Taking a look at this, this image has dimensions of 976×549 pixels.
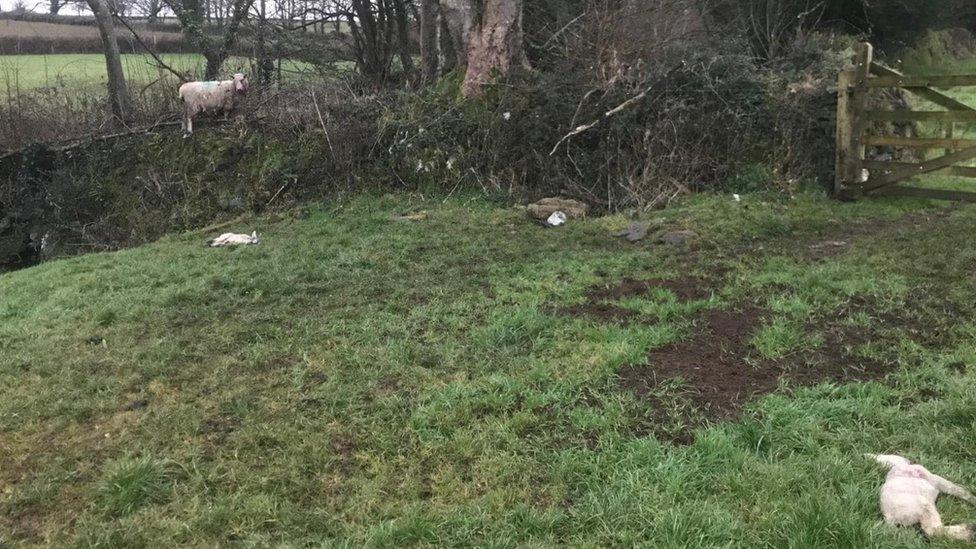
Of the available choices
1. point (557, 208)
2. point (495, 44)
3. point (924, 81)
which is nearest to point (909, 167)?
point (924, 81)

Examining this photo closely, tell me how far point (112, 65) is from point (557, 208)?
11.9 meters

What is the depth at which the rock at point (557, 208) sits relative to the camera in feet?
30.3

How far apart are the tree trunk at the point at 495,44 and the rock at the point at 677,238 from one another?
5.09 metres

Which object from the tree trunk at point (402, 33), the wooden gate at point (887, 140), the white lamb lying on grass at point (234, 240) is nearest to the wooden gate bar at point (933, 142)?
the wooden gate at point (887, 140)

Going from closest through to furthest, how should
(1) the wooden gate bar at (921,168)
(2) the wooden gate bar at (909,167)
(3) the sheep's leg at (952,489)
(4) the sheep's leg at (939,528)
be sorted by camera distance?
(4) the sheep's leg at (939,528) < (3) the sheep's leg at (952,489) < (1) the wooden gate bar at (921,168) < (2) the wooden gate bar at (909,167)

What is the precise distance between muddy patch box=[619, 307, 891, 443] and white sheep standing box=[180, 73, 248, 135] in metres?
10.9

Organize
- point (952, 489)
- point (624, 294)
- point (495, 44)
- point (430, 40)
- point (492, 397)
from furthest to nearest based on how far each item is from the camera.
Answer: point (430, 40) < point (495, 44) < point (624, 294) < point (492, 397) < point (952, 489)

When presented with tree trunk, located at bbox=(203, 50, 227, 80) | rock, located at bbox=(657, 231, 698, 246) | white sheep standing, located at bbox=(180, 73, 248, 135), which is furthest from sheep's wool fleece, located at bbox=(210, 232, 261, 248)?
tree trunk, located at bbox=(203, 50, 227, 80)

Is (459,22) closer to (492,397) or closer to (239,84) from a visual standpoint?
(239,84)

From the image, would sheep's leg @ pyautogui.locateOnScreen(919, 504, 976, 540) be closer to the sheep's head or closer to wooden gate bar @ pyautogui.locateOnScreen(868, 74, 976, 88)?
wooden gate bar @ pyautogui.locateOnScreen(868, 74, 976, 88)

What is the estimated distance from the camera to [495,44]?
38.0 ft

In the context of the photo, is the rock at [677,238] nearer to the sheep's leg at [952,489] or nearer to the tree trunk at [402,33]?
the sheep's leg at [952,489]

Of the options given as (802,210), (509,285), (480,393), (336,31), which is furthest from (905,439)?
(336,31)

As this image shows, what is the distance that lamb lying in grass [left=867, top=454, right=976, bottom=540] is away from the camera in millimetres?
2811
